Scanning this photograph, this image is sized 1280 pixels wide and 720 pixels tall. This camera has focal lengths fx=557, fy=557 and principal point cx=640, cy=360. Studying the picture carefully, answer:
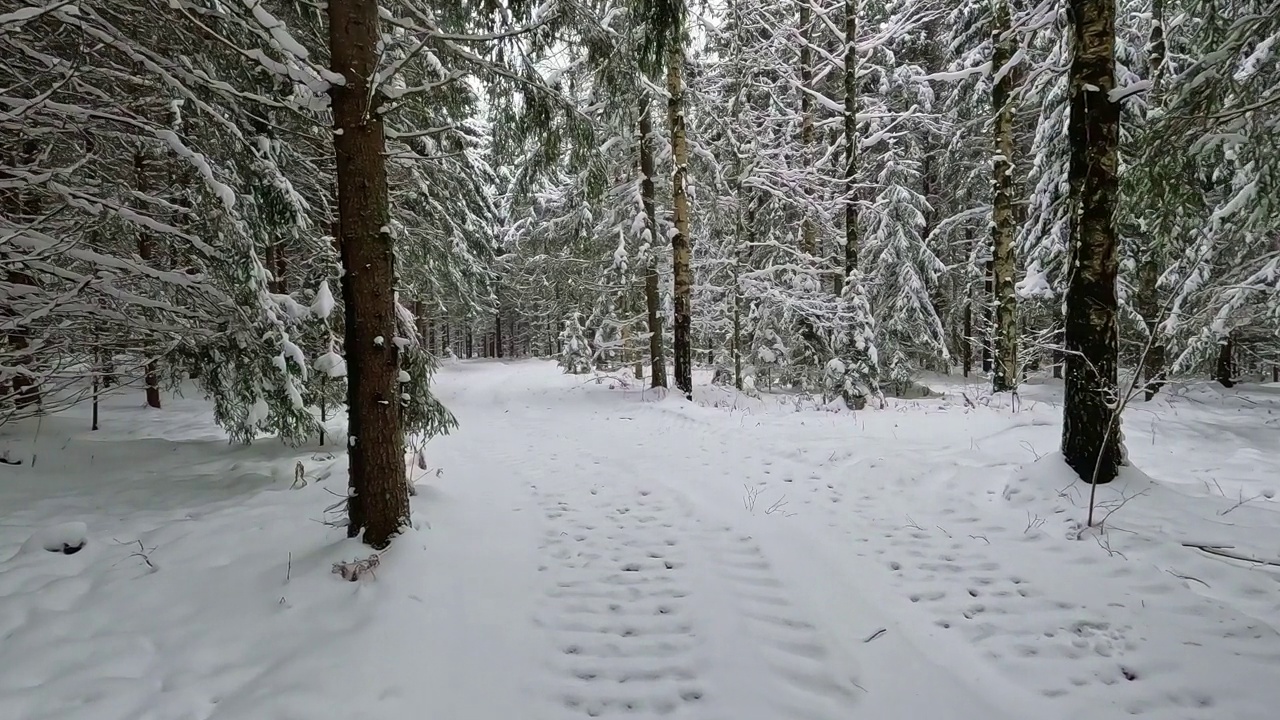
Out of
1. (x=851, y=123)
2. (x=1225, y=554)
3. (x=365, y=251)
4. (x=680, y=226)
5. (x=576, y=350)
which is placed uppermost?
(x=851, y=123)

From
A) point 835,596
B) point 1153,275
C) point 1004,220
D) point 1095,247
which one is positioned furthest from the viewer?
point 1153,275

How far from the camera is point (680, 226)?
11297 millimetres

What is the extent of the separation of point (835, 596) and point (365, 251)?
3.71 meters

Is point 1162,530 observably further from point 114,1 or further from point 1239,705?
point 114,1

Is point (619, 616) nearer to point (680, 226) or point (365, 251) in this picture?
point (365, 251)

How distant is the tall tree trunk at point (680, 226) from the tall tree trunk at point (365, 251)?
7821 millimetres

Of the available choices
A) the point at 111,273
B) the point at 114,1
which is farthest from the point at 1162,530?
the point at 114,1

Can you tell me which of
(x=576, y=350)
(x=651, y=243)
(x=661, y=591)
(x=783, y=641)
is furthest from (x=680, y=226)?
(x=576, y=350)

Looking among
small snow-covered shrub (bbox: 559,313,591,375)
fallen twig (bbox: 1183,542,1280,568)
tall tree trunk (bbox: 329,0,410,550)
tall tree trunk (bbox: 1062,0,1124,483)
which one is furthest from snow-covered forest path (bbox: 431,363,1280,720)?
small snow-covered shrub (bbox: 559,313,591,375)

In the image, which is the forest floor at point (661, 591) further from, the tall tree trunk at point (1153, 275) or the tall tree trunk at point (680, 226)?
the tall tree trunk at point (1153, 275)

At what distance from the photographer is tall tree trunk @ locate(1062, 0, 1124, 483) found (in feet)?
14.9

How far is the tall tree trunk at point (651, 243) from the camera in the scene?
1222 centimetres

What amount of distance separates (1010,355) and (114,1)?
11.8 metres

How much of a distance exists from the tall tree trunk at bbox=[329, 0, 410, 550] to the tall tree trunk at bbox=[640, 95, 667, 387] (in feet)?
27.9
